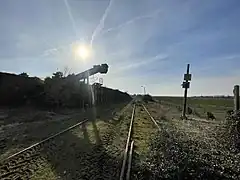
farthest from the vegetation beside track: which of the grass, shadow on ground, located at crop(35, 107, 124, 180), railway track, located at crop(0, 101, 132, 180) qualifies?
the grass

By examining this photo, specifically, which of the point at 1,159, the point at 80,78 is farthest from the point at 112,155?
the point at 80,78

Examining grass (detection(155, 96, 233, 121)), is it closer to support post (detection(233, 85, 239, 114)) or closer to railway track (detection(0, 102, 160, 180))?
support post (detection(233, 85, 239, 114))

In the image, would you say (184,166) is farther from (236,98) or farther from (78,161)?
(236,98)

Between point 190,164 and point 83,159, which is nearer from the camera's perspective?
point 190,164

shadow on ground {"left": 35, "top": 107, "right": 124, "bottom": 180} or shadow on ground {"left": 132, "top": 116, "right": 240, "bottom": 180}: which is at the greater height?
shadow on ground {"left": 132, "top": 116, "right": 240, "bottom": 180}

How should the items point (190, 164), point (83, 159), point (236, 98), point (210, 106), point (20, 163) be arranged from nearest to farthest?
point (190, 164) → point (20, 163) → point (83, 159) → point (236, 98) → point (210, 106)

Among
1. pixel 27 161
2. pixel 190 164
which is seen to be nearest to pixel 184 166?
pixel 190 164

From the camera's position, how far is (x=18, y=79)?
29.4 metres

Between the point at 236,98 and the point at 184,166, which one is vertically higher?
the point at 236,98

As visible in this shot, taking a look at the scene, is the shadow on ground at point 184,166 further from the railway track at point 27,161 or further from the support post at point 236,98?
the support post at point 236,98

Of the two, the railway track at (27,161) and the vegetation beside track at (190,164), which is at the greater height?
the vegetation beside track at (190,164)

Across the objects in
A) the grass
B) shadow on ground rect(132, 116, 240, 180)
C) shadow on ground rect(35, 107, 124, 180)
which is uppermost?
the grass

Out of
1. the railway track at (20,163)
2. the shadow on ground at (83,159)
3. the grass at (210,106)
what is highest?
the grass at (210,106)

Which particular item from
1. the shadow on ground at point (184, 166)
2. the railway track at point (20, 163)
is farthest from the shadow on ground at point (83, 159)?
the shadow on ground at point (184, 166)
